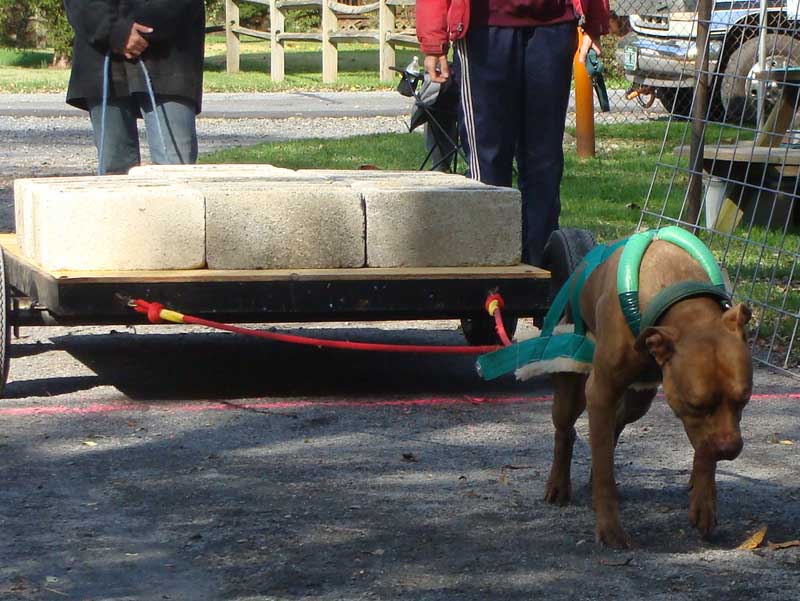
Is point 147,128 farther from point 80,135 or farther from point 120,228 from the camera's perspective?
point 80,135

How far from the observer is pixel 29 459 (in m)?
4.99

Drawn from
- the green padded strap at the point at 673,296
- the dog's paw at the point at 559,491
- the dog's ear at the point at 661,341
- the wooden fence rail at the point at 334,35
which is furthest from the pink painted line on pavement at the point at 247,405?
the wooden fence rail at the point at 334,35

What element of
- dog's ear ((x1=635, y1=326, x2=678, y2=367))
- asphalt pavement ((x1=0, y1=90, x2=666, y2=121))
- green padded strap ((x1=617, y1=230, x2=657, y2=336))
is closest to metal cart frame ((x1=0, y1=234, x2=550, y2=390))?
green padded strap ((x1=617, y1=230, x2=657, y2=336))

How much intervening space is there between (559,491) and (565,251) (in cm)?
120

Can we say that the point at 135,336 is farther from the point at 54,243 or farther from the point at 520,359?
the point at 520,359

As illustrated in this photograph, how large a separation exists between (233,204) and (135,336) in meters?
2.11

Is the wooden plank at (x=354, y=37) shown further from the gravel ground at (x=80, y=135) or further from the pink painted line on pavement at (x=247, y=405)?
the pink painted line on pavement at (x=247, y=405)

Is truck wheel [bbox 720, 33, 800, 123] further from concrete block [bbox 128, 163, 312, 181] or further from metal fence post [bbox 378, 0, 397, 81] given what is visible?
metal fence post [bbox 378, 0, 397, 81]

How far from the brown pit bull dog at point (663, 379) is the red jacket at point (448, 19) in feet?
8.28

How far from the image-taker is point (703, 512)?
402 centimetres

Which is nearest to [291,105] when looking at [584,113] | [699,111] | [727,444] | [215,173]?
[584,113]

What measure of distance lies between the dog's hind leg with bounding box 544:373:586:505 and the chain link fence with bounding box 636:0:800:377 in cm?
241

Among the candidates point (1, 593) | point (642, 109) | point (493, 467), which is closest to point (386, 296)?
point (493, 467)

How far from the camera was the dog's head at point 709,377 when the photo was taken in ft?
11.5
